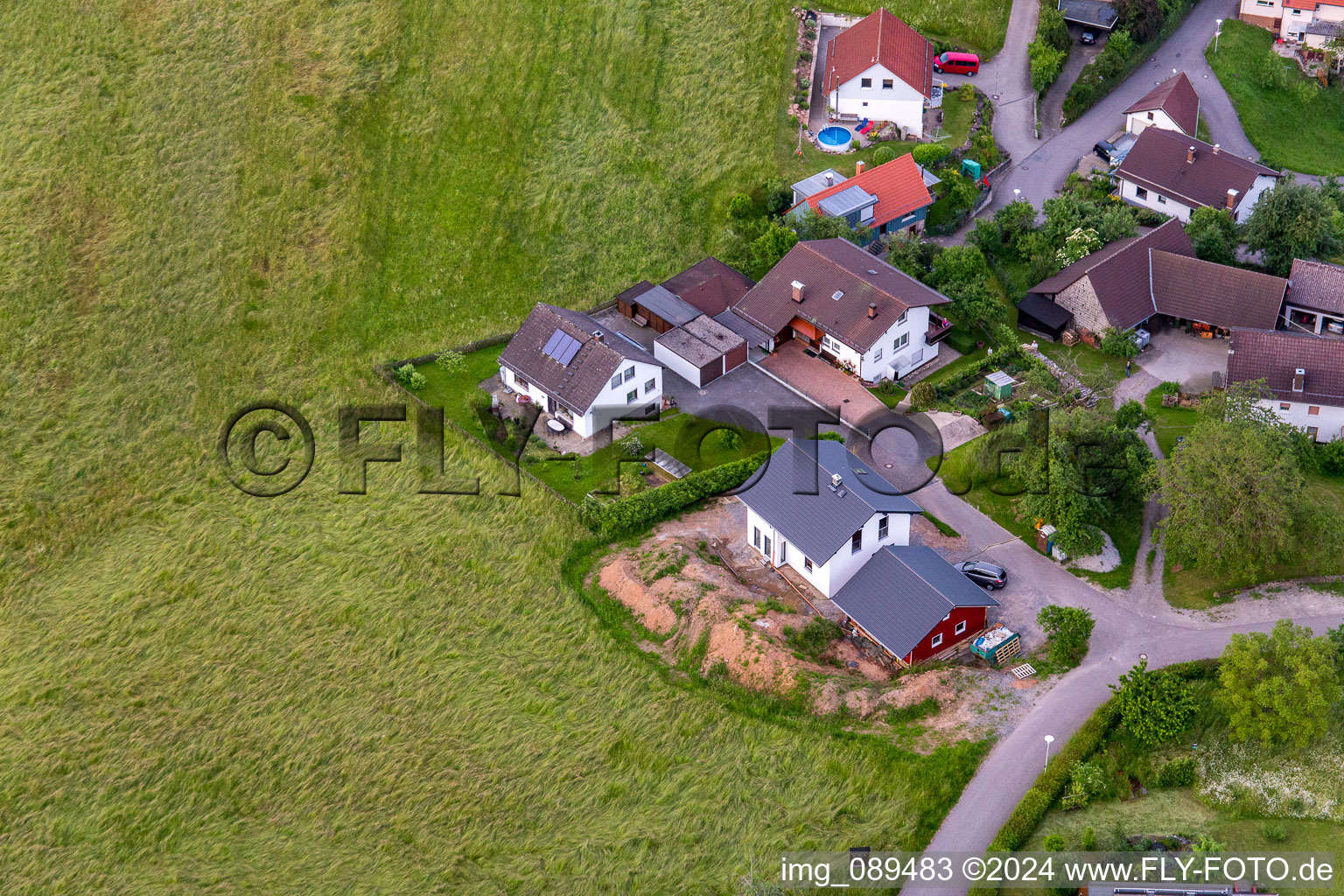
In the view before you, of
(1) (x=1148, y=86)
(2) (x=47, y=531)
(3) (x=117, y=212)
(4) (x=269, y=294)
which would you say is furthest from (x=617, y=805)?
(1) (x=1148, y=86)

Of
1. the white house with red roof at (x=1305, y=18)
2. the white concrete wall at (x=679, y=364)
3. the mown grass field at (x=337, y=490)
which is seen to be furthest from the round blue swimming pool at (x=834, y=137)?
the white house with red roof at (x=1305, y=18)

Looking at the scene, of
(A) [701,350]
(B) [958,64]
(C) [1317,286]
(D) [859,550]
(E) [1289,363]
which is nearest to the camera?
(D) [859,550]

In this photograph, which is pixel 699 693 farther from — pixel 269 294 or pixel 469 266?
pixel 269 294

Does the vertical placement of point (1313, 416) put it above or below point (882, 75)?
below

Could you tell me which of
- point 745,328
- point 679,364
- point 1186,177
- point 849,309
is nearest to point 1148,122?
point 1186,177

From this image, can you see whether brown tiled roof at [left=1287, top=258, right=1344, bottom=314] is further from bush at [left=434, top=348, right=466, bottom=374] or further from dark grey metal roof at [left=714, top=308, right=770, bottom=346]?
bush at [left=434, top=348, right=466, bottom=374]

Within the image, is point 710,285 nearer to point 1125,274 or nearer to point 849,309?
point 849,309

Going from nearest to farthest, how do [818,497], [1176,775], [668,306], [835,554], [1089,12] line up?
[1176,775], [835,554], [818,497], [668,306], [1089,12]
